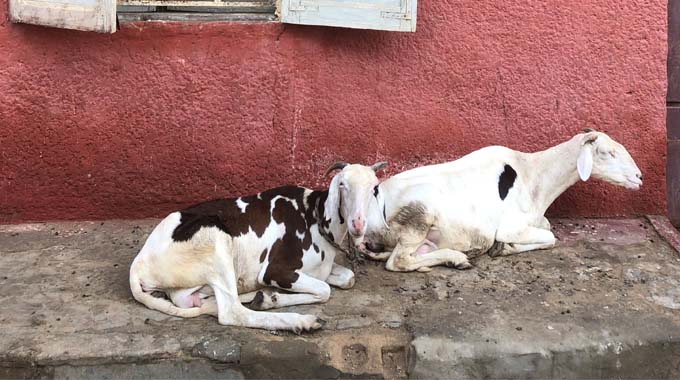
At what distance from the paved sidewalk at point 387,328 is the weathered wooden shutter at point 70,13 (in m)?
1.56

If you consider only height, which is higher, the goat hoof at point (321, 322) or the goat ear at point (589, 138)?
the goat ear at point (589, 138)

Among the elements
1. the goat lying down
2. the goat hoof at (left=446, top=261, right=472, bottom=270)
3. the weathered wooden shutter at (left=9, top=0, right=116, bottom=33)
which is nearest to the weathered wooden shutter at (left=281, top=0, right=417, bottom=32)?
the goat lying down

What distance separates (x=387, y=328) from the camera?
457 cm

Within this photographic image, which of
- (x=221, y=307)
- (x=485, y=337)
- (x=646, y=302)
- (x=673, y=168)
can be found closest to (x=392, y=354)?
(x=485, y=337)

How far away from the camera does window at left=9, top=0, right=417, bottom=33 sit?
217 inches

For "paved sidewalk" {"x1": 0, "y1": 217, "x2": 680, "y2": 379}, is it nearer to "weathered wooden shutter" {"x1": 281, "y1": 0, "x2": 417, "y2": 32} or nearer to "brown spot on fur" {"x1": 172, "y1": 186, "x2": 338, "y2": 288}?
"brown spot on fur" {"x1": 172, "y1": 186, "x2": 338, "y2": 288}

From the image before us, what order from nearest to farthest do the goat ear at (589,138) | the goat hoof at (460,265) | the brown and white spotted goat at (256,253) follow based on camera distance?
the brown and white spotted goat at (256,253)
the goat hoof at (460,265)
the goat ear at (589,138)

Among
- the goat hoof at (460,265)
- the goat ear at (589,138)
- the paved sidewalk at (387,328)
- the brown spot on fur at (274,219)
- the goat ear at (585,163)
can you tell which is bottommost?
the paved sidewalk at (387,328)

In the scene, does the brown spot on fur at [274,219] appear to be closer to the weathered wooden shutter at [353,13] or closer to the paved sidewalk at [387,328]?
the paved sidewalk at [387,328]

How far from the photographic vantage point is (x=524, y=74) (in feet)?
20.6

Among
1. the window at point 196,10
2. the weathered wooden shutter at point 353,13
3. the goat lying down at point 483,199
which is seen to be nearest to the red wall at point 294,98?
the window at point 196,10

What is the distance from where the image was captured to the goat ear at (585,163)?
18.8 ft

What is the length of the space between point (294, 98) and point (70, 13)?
66.0 inches

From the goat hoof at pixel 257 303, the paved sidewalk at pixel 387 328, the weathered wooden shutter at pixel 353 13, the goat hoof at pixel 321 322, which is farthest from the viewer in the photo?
the weathered wooden shutter at pixel 353 13
